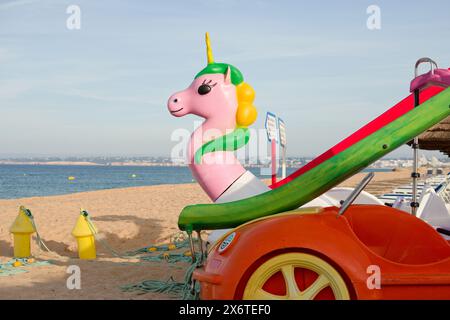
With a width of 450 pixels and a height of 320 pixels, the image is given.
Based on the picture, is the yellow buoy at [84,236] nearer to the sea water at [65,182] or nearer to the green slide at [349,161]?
the green slide at [349,161]

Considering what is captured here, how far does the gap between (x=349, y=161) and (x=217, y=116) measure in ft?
9.04

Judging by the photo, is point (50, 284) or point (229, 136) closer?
point (50, 284)

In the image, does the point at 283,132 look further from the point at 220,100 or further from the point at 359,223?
the point at 359,223

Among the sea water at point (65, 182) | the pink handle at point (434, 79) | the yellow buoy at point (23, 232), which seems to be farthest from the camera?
the sea water at point (65, 182)

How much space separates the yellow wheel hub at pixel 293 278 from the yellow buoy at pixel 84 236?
4.42 meters

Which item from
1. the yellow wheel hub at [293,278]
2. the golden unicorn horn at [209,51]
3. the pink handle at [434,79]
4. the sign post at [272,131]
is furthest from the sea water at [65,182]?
the yellow wheel hub at [293,278]

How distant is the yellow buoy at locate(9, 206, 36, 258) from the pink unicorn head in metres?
2.81

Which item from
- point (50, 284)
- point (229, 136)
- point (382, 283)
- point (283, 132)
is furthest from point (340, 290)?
point (283, 132)

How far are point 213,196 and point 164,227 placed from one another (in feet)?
15.9

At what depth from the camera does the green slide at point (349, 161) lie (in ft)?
10.7

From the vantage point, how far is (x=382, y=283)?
294 centimetres

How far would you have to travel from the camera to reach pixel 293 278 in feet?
9.86

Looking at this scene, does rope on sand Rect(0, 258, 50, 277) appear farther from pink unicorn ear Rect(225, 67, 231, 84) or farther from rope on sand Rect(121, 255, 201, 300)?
pink unicorn ear Rect(225, 67, 231, 84)

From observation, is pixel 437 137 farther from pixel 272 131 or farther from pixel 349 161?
pixel 272 131
